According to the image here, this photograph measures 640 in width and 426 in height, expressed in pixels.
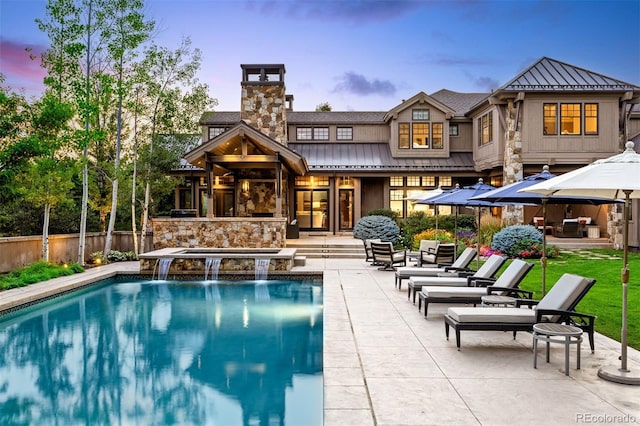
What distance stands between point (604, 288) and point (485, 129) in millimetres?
14184

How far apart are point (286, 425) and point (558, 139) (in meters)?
19.5

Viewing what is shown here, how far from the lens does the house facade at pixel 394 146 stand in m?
20.2

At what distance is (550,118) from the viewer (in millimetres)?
20578

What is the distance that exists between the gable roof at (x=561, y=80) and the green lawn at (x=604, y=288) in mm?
7078

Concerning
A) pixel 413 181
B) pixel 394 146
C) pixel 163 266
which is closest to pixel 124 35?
pixel 163 266

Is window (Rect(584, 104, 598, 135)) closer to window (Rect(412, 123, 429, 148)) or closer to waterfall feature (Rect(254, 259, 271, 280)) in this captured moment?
window (Rect(412, 123, 429, 148))

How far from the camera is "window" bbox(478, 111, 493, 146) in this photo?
2275 centimetres

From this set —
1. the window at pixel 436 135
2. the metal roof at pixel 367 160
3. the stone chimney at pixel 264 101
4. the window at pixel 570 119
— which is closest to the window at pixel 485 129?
the metal roof at pixel 367 160

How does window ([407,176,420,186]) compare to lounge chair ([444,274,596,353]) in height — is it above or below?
above

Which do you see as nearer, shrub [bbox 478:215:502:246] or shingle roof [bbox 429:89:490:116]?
shrub [bbox 478:215:502:246]

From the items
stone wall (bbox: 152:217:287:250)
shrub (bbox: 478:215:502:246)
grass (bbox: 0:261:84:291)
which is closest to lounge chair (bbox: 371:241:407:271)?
stone wall (bbox: 152:217:287:250)

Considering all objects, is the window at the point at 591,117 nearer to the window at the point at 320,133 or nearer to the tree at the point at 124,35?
the window at the point at 320,133

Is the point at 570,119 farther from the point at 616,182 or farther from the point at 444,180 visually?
the point at 616,182

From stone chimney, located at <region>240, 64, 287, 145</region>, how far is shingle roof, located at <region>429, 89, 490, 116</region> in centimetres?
1034
